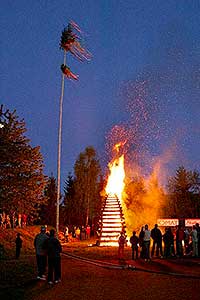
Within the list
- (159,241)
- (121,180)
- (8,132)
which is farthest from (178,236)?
(121,180)

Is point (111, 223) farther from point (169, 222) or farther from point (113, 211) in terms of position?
point (169, 222)

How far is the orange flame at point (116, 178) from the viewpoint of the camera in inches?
2112

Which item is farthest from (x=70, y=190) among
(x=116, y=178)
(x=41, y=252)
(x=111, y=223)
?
(x=41, y=252)

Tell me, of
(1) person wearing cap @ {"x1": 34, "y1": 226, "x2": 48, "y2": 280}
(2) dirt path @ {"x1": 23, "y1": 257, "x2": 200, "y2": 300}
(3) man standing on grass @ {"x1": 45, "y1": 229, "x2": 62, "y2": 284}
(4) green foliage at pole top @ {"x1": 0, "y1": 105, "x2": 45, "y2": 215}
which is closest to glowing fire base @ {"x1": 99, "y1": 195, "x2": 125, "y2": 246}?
(4) green foliage at pole top @ {"x1": 0, "y1": 105, "x2": 45, "y2": 215}

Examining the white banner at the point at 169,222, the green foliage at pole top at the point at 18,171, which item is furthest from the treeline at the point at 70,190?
the white banner at the point at 169,222

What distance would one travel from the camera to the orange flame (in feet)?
Result: 176

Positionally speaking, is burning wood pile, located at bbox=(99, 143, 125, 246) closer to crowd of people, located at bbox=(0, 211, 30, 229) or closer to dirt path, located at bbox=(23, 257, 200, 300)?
crowd of people, located at bbox=(0, 211, 30, 229)

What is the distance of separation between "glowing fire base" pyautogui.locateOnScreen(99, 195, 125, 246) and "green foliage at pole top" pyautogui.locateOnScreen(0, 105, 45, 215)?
23.2ft

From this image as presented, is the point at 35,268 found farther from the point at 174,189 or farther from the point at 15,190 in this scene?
the point at 174,189

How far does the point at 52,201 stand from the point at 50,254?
52.4 metres

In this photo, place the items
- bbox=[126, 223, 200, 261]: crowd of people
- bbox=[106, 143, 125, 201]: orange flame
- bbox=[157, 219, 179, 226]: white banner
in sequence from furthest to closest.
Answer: bbox=[106, 143, 125, 201]: orange flame, bbox=[157, 219, 179, 226]: white banner, bbox=[126, 223, 200, 261]: crowd of people

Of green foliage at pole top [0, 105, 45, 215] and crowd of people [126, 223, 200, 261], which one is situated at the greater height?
green foliage at pole top [0, 105, 45, 215]

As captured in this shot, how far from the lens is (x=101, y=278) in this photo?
17.7 m

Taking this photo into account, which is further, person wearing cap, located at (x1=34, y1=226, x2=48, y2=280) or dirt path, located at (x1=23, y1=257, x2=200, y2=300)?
person wearing cap, located at (x1=34, y1=226, x2=48, y2=280)
